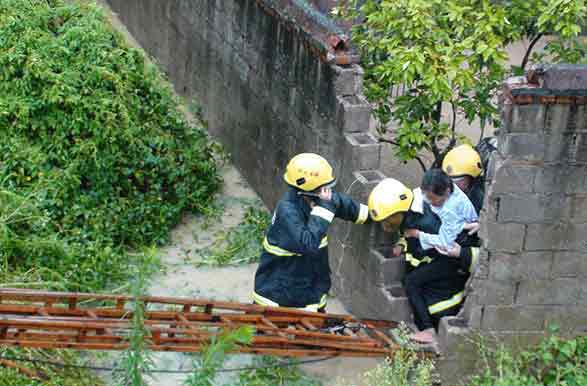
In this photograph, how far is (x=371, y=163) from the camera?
8195 mm

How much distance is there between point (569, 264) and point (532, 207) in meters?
0.54

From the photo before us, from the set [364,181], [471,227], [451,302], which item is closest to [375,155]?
[364,181]

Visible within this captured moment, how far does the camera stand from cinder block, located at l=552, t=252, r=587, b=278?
7078mm

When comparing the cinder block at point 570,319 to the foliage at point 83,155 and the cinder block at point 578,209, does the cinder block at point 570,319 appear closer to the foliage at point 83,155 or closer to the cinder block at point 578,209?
the cinder block at point 578,209

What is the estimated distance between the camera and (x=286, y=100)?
9617mm

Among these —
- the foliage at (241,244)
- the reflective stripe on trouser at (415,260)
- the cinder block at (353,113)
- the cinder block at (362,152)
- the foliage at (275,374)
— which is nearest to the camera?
the reflective stripe on trouser at (415,260)

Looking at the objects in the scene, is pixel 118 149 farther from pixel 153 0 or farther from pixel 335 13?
pixel 153 0

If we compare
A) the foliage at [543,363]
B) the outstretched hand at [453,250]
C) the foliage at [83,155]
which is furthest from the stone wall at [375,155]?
the foliage at [83,155]

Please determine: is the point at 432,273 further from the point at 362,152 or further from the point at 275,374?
the point at 275,374

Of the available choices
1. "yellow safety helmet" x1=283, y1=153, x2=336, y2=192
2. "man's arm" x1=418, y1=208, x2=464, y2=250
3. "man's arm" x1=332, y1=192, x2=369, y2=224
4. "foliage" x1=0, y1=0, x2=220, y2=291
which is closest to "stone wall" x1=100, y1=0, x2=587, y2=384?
"man's arm" x1=418, y1=208, x2=464, y2=250

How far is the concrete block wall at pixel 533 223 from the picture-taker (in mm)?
6602

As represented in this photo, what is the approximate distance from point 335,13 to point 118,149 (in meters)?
2.32

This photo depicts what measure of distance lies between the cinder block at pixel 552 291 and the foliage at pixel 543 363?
0.25 m

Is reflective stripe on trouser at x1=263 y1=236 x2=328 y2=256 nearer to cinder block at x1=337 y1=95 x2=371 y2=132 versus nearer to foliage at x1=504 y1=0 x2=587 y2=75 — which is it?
cinder block at x1=337 y1=95 x2=371 y2=132
